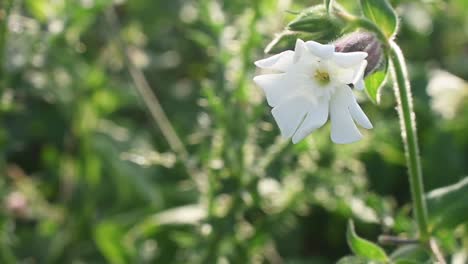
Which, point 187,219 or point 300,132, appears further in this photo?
point 187,219

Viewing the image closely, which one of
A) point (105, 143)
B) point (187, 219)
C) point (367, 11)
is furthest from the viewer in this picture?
point (105, 143)

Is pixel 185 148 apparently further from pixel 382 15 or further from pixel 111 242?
pixel 382 15

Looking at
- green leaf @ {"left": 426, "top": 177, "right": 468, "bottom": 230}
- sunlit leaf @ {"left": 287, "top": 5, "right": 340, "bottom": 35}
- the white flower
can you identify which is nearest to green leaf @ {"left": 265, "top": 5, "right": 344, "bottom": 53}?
sunlit leaf @ {"left": 287, "top": 5, "right": 340, "bottom": 35}

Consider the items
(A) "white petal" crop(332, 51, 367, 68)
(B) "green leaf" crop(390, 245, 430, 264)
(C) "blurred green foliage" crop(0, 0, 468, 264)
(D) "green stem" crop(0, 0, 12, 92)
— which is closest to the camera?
(A) "white petal" crop(332, 51, 367, 68)

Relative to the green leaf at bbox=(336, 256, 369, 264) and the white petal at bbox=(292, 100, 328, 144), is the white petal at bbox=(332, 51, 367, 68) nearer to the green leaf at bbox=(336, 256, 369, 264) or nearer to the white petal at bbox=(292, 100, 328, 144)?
the white petal at bbox=(292, 100, 328, 144)

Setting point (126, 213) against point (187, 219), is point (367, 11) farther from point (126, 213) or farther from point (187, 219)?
point (126, 213)

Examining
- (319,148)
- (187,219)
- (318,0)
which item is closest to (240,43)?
(319,148)

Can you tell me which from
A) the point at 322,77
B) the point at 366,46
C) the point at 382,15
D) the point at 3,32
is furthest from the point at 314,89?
the point at 3,32

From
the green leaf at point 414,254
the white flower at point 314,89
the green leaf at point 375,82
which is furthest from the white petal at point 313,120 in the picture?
the green leaf at point 414,254
